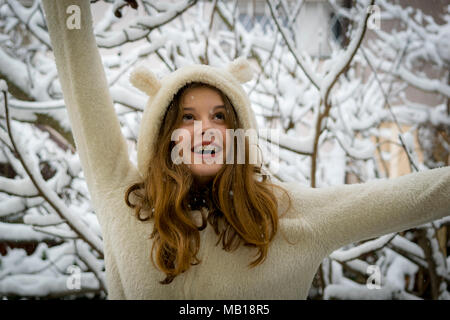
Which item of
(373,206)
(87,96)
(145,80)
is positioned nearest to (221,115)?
(145,80)

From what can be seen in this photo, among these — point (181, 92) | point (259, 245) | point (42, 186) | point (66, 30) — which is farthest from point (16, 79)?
point (259, 245)

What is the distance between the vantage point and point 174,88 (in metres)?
0.76

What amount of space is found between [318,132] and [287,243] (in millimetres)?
429

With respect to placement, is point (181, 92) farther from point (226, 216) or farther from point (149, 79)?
point (226, 216)

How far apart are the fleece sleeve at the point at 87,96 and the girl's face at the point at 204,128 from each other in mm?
180

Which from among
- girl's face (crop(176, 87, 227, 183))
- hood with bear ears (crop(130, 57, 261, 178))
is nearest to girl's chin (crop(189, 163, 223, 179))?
girl's face (crop(176, 87, 227, 183))

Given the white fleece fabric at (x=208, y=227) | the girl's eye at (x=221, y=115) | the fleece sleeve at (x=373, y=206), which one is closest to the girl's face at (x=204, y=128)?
the girl's eye at (x=221, y=115)

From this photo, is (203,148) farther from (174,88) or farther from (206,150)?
(174,88)

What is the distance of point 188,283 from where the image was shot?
722 millimetres

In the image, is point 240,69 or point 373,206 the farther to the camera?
point 240,69

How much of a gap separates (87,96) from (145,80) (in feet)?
0.50

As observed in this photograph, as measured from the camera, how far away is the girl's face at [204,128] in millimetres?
745

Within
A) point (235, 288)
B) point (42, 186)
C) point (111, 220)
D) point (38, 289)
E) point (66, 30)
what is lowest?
point (38, 289)

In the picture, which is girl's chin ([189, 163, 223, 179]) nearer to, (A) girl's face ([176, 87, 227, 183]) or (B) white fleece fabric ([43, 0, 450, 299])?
(A) girl's face ([176, 87, 227, 183])
